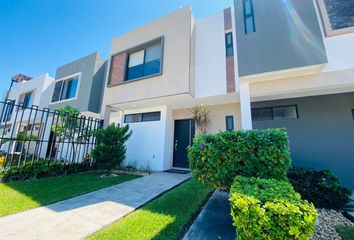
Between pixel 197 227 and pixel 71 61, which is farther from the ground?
pixel 71 61

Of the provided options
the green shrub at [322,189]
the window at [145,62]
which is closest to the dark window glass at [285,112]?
the green shrub at [322,189]

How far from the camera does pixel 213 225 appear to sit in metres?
3.04

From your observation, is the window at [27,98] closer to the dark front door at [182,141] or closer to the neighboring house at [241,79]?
the neighboring house at [241,79]

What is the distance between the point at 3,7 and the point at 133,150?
8770mm

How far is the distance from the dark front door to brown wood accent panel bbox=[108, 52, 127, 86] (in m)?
4.42

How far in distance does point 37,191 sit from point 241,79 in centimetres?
759

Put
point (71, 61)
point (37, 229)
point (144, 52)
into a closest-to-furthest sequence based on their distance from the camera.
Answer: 1. point (37, 229)
2. point (144, 52)
3. point (71, 61)

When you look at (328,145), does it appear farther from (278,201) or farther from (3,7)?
(3,7)

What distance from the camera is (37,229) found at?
276cm

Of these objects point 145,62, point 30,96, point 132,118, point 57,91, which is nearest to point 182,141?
point 132,118

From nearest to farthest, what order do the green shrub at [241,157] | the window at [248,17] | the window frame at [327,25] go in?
the green shrub at [241,157] → the window frame at [327,25] → the window at [248,17]

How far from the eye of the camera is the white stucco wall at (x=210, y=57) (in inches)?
279

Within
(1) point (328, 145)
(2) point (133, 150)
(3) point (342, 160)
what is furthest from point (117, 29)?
(3) point (342, 160)

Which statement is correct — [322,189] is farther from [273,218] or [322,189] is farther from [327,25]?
[327,25]
